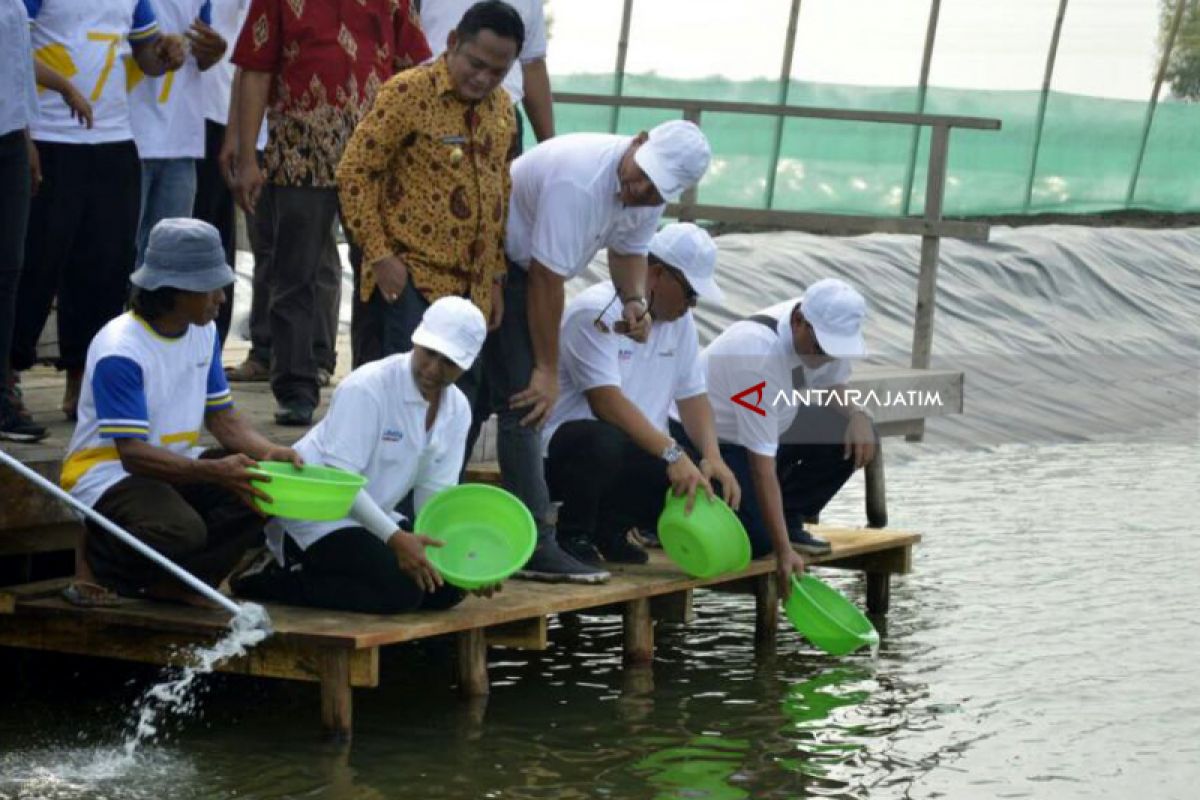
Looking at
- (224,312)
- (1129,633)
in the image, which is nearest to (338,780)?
(224,312)

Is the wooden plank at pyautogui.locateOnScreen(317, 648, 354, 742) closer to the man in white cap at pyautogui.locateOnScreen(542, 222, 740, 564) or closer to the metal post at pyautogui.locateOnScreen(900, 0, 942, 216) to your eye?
the man in white cap at pyautogui.locateOnScreen(542, 222, 740, 564)

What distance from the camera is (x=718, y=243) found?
15359 millimetres

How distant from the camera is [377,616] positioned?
598 cm

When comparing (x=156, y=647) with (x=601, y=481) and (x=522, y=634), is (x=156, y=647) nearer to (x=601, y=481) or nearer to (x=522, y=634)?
(x=522, y=634)

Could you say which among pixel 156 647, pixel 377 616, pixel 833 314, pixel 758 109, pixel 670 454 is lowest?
pixel 156 647

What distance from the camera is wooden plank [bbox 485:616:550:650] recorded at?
6320mm

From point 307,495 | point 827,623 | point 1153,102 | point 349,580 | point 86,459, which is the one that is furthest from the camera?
point 1153,102

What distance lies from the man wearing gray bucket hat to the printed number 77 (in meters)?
1.05

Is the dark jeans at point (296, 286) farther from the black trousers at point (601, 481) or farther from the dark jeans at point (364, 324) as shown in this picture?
the black trousers at point (601, 481)

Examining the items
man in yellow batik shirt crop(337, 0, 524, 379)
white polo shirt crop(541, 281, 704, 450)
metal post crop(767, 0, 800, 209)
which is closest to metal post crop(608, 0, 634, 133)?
metal post crop(767, 0, 800, 209)

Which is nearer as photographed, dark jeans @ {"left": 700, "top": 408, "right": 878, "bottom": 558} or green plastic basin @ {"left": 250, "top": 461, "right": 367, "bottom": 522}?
green plastic basin @ {"left": 250, "top": 461, "right": 367, "bottom": 522}

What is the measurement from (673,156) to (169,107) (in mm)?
1882

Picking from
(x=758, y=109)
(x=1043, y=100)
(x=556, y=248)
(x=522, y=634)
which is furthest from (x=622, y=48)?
(x=522, y=634)

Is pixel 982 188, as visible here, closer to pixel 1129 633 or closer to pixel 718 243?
pixel 718 243
